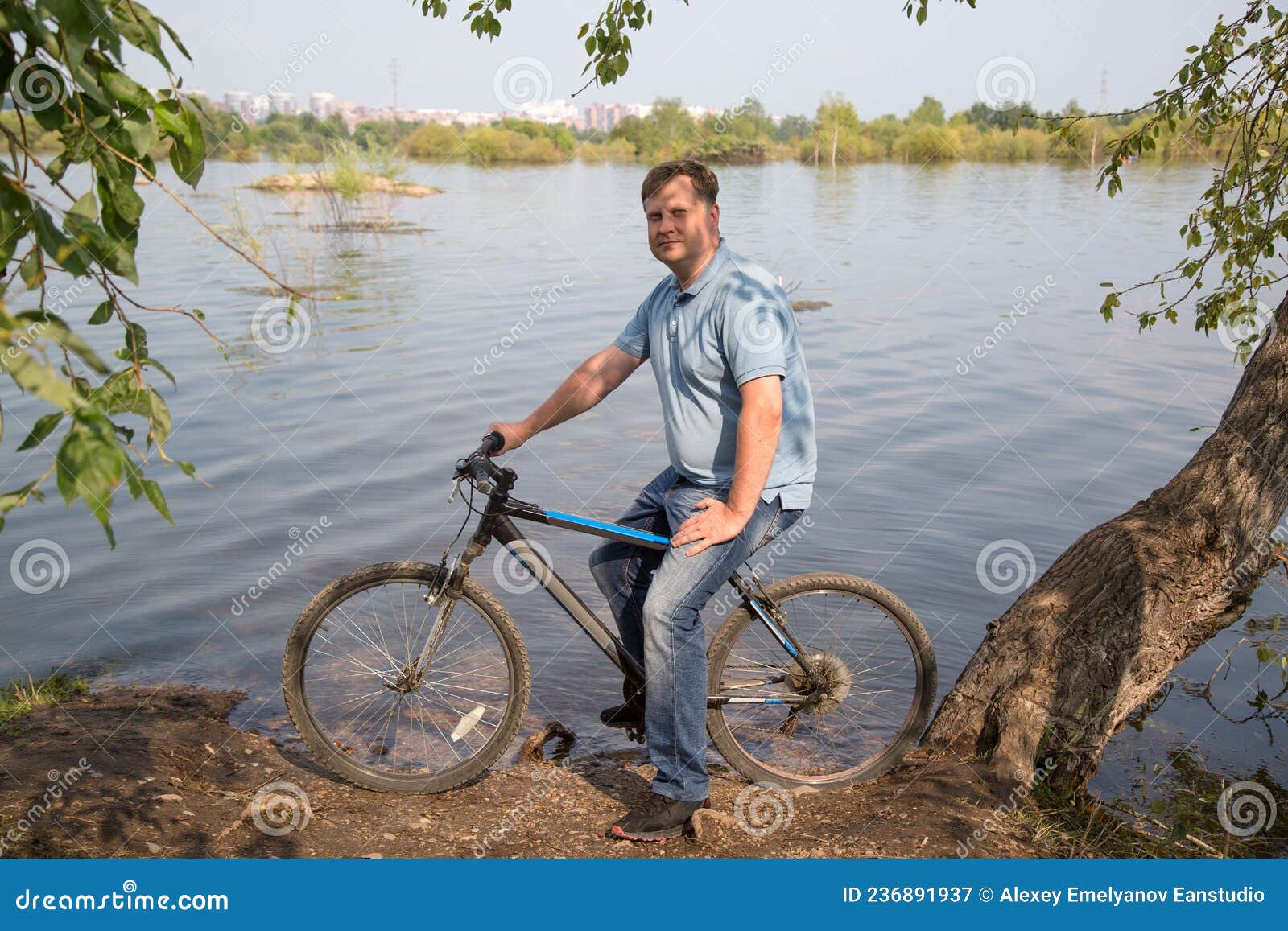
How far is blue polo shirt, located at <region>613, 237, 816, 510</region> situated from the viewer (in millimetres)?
3354

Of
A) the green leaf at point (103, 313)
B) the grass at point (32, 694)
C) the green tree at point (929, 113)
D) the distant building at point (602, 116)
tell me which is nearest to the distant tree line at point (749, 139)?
the green tree at point (929, 113)

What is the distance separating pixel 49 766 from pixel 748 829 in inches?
95.0

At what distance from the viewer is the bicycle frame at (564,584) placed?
3.67 metres

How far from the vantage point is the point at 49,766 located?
3.81 m

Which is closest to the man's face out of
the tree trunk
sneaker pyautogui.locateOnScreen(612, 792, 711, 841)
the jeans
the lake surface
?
the jeans

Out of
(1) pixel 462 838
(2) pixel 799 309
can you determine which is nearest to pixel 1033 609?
(1) pixel 462 838

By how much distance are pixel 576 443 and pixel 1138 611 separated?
5958 mm

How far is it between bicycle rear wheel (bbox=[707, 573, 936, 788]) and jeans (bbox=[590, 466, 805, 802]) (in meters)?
0.26

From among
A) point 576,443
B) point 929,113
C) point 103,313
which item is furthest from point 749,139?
point 103,313

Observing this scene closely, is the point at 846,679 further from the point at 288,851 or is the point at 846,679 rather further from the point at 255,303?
the point at 255,303

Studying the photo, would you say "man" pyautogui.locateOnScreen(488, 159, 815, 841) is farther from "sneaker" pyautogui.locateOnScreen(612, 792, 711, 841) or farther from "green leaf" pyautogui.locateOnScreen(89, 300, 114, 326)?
"green leaf" pyautogui.locateOnScreen(89, 300, 114, 326)

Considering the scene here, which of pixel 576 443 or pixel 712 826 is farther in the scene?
pixel 576 443

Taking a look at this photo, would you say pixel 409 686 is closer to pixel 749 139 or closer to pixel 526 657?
pixel 526 657

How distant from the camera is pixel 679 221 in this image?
3461 mm
